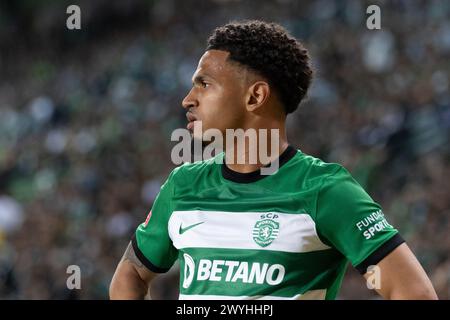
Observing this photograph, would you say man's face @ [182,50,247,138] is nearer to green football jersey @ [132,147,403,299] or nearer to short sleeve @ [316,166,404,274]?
green football jersey @ [132,147,403,299]

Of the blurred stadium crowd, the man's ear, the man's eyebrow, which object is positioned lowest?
the blurred stadium crowd

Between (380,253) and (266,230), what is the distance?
14.8 inches

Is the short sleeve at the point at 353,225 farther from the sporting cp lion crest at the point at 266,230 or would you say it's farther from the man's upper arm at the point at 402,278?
the sporting cp lion crest at the point at 266,230

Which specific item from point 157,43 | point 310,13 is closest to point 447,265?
point 310,13

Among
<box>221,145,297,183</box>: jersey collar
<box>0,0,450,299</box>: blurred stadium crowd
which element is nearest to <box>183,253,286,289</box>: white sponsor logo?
<box>221,145,297,183</box>: jersey collar

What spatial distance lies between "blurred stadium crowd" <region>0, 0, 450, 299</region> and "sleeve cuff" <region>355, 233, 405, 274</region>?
134 inches

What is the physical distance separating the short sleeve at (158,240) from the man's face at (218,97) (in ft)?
1.02

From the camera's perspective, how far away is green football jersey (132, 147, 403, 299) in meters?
2.61

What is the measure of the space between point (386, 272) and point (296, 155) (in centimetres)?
55

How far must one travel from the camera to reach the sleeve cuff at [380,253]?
255 cm

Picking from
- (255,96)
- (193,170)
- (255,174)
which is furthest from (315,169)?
(193,170)

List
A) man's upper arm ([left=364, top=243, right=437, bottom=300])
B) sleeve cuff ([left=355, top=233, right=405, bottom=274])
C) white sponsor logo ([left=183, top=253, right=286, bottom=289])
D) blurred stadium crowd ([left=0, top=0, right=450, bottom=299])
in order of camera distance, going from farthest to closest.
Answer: blurred stadium crowd ([left=0, top=0, right=450, bottom=299]) → white sponsor logo ([left=183, top=253, right=286, bottom=289]) → sleeve cuff ([left=355, top=233, right=405, bottom=274]) → man's upper arm ([left=364, top=243, right=437, bottom=300])

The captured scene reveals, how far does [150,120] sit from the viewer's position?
9.52m

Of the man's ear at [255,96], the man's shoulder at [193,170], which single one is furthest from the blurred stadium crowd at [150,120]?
the man's ear at [255,96]
